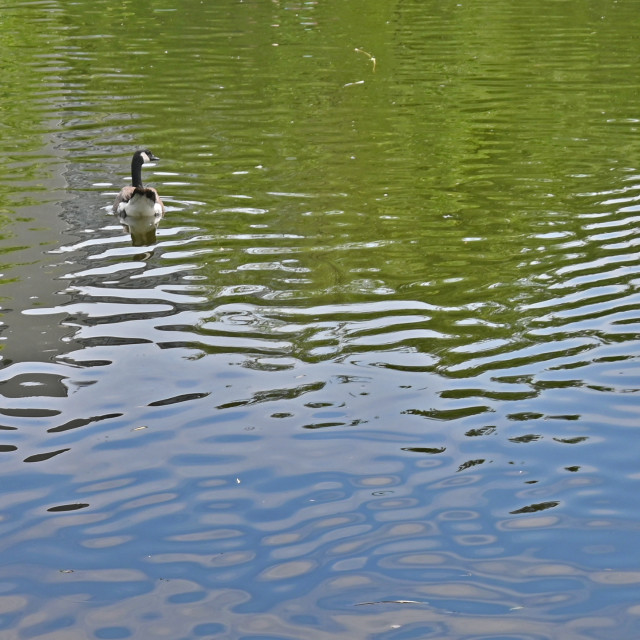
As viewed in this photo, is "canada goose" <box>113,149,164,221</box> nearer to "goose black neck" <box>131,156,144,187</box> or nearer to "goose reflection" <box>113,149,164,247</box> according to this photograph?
"goose reflection" <box>113,149,164,247</box>

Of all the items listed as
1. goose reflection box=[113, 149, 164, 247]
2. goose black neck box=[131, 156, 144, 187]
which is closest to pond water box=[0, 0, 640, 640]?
goose reflection box=[113, 149, 164, 247]

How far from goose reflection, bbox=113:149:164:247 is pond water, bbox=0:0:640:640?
0.23 m

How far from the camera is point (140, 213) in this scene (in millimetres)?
Answer: 14594

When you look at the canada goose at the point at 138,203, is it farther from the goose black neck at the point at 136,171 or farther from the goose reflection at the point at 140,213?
the goose black neck at the point at 136,171

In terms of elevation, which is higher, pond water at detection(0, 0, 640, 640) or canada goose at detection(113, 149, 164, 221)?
canada goose at detection(113, 149, 164, 221)

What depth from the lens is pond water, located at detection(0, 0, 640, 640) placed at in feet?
23.2

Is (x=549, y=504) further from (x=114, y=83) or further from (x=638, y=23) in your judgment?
(x=638, y=23)

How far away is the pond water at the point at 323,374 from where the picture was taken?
7078 millimetres

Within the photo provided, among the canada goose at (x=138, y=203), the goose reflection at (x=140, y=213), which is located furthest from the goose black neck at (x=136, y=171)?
the goose reflection at (x=140, y=213)

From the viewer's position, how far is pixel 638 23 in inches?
1244

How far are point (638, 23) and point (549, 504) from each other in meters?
26.7

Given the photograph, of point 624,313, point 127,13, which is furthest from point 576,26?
point 624,313

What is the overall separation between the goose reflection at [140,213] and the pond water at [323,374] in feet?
0.75

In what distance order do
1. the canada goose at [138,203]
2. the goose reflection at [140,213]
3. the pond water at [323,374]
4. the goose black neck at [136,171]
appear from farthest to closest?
1. the goose black neck at [136,171]
2. the canada goose at [138,203]
3. the goose reflection at [140,213]
4. the pond water at [323,374]
